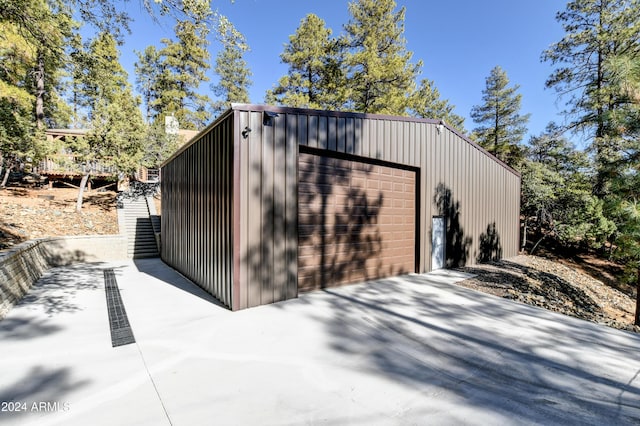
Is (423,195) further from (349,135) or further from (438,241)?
(349,135)

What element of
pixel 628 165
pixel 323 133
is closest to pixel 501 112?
pixel 628 165

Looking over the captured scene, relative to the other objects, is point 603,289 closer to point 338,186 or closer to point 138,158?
point 338,186

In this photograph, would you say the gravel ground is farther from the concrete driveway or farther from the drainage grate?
the drainage grate

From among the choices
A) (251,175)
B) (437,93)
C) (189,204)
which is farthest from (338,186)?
(437,93)

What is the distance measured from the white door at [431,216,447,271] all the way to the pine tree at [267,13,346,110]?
10031mm

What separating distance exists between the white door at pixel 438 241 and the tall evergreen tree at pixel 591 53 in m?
7.85

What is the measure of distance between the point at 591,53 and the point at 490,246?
10.5m

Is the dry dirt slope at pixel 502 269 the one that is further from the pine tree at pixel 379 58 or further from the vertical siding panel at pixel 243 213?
the pine tree at pixel 379 58

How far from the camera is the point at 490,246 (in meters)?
10.2

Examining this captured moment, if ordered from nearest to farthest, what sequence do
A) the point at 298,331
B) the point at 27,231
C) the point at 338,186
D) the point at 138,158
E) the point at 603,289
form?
the point at 298,331, the point at 338,186, the point at 27,231, the point at 603,289, the point at 138,158

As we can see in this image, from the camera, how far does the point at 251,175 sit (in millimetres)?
4613

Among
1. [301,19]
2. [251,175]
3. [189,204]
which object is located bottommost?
[189,204]

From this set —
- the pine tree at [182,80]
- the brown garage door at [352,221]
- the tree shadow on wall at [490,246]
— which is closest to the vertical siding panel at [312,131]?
the brown garage door at [352,221]

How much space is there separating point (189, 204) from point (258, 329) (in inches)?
165
